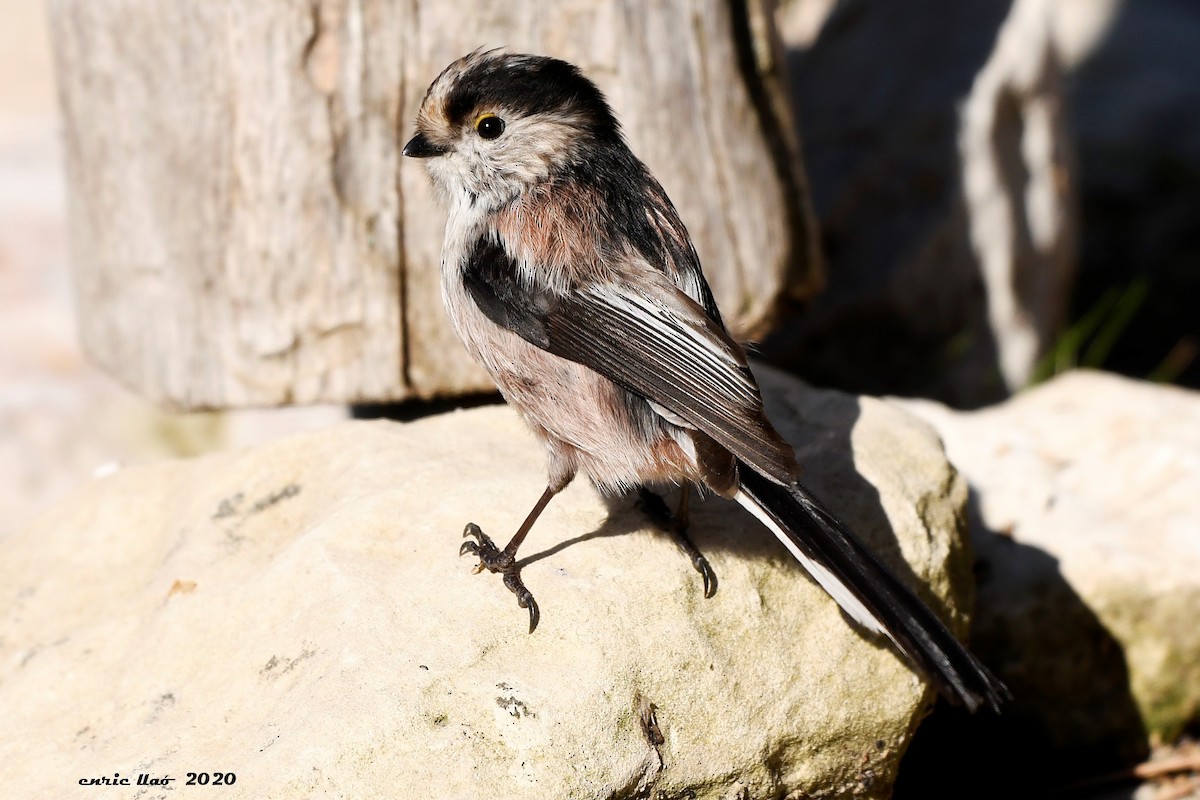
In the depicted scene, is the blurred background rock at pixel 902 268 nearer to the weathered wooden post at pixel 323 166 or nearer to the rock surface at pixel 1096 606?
the weathered wooden post at pixel 323 166

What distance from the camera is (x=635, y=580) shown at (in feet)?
10.9

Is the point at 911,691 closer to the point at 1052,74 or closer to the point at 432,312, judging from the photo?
the point at 432,312

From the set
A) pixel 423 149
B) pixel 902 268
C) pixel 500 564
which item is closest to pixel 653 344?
pixel 500 564

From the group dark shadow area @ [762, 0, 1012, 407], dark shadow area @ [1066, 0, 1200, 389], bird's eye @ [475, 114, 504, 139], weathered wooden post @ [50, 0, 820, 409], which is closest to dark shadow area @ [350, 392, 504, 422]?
weathered wooden post @ [50, 0, 820, 409]

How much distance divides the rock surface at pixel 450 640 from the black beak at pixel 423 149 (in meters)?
0.95

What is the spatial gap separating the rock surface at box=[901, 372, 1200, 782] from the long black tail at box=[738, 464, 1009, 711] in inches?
43.3

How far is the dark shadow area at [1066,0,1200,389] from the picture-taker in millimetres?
7527

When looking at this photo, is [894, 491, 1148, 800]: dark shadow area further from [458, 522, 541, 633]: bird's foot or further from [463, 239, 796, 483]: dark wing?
[458, 522, 541, 633]: bird's foot

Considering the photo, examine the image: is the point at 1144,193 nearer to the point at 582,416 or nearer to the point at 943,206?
the point at 943,206

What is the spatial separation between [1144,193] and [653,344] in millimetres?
5735

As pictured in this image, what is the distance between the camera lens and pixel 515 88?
12.0 ft

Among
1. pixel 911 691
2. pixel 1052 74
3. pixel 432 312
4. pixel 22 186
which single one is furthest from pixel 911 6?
pixel 22 186

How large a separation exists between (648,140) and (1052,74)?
2.88 meters

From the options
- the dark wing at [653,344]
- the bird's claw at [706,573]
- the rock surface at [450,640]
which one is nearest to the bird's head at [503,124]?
the dark wing at [653,344]
